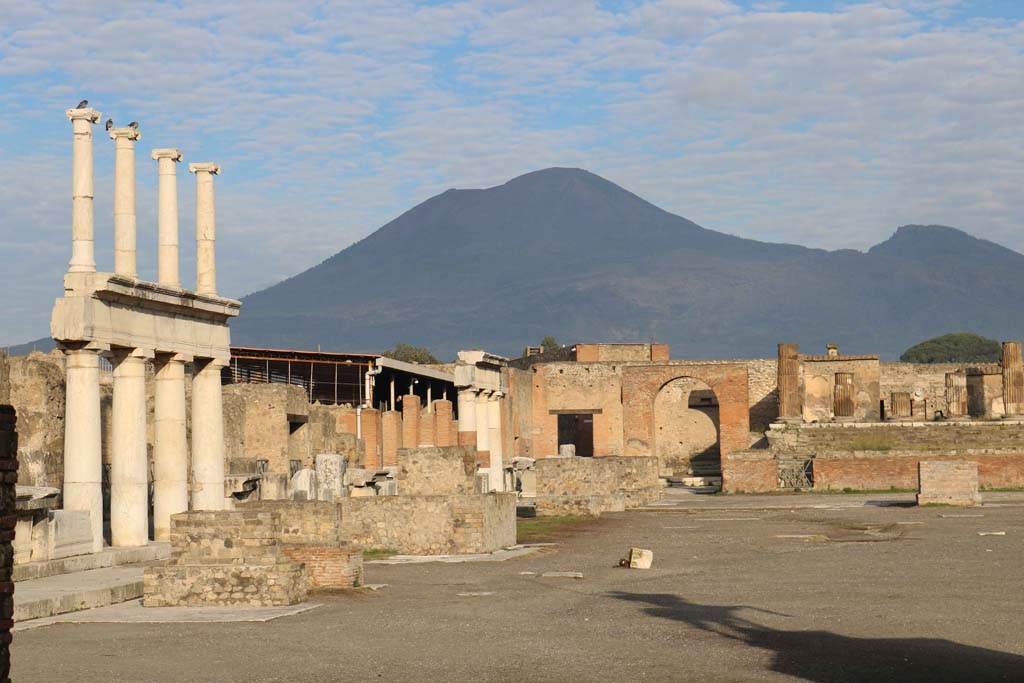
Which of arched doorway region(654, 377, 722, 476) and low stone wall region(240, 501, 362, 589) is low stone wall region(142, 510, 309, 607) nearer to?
low stone wall region(240, 501, 362, 589)

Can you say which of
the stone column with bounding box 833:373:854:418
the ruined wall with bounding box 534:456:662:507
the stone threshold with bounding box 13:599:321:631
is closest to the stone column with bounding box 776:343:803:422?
the stone column with bounding box 833:373:854:418

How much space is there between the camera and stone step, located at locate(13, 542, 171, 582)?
1645cm

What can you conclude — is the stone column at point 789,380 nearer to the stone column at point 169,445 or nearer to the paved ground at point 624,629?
the paved ground at point 624,629

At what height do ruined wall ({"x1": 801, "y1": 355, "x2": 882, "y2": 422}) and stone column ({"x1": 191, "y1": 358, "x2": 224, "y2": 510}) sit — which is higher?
ruined wall ({"x1": 801, "y1": 355, "x2": 882, "y2": 422})

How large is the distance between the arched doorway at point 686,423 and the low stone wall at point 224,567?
157 ft

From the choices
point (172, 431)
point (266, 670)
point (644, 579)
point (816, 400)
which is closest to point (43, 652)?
point (266, 670)

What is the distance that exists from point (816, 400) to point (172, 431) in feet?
141

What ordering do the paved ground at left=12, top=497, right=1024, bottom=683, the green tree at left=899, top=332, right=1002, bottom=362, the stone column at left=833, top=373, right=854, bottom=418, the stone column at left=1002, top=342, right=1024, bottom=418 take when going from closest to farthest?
the paved ground at left=12, top=497, right=1024, bottom=683 < the stone column at left=1002, top=342, right=1024, bottom=418 < the stone column at left=833, top=373, right=854, bottom=418 < the green tree at left=899, top=332, right=1002, bottom=362

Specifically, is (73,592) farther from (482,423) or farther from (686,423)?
(686,423)

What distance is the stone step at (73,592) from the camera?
45.2 feet

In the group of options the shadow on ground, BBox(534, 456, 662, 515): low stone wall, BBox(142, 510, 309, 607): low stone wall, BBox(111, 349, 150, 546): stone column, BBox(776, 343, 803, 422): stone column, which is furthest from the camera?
BBox(776, 343, 803, 422): stone column

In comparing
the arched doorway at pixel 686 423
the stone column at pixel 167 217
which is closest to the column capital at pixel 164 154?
the stone column at pixel 167 217

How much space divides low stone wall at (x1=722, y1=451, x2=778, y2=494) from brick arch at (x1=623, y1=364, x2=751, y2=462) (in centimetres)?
1032

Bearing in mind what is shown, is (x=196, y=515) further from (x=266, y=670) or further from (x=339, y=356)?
(x=339, y=356)
